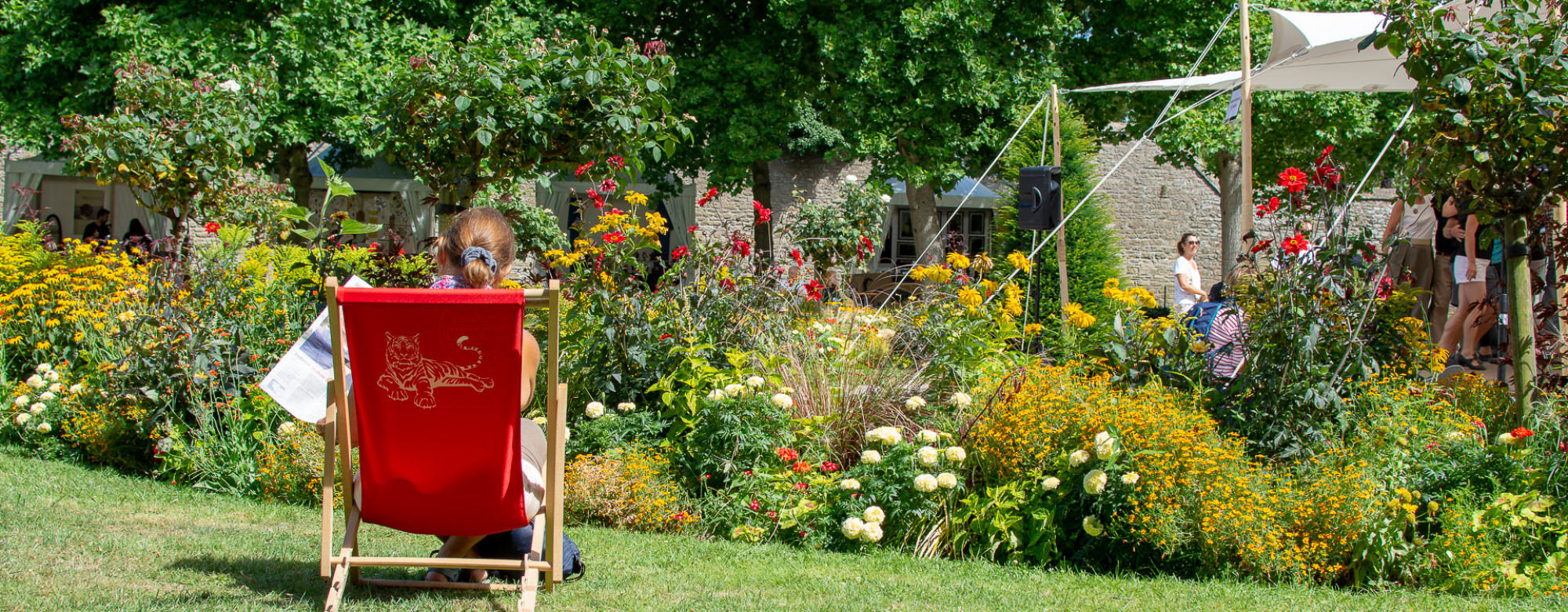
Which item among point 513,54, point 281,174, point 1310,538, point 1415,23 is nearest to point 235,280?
point 513,54

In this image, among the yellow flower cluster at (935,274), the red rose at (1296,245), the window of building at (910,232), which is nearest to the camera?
the red rose at (1296,245)

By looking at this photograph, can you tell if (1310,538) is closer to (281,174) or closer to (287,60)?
(287,60)

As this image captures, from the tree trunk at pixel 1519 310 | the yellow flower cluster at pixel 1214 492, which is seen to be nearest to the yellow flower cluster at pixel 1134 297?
the yellow flower cluster at pixel 1214 492

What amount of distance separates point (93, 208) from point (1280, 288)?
20509mm

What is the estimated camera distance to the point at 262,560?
Answer: 10.5ft

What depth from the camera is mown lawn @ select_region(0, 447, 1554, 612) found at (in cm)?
281

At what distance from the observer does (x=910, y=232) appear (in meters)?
22.0

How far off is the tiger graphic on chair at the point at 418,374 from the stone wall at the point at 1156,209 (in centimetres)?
2152

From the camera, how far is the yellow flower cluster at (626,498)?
12.7 feet

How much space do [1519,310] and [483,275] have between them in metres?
3.75

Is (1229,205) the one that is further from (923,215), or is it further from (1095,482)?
(1095,482)

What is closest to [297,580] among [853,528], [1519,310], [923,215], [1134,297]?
[853,528]

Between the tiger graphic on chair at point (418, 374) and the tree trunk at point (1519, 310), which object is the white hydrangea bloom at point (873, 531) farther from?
the tree trunk at point (1519, 310)

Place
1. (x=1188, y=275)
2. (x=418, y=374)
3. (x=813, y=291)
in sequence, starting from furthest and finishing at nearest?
(x=1188, y=275)
(x=813, y=291)
(x=418, y=374)
